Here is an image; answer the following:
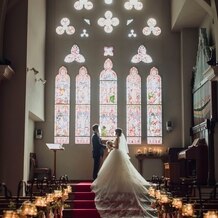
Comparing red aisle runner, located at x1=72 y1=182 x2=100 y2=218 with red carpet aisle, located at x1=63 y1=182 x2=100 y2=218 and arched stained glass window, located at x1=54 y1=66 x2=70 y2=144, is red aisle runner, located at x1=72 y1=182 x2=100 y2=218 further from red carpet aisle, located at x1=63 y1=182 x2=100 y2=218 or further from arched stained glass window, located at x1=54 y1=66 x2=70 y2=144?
arched stained glass window, located at x1=54 y1=66 x2=70 y2=144

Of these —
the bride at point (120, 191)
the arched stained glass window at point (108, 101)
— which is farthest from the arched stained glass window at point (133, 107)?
the bride at point (120, 191)

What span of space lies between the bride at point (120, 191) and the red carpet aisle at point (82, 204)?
24 cm

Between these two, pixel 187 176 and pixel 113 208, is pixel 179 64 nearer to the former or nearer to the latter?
pixel 187 176

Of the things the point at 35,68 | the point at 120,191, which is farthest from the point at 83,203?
the point at 35,68

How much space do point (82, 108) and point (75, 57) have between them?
6.45 feet

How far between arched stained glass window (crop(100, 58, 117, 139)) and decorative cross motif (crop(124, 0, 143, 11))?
87.3 inches

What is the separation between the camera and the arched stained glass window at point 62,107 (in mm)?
17969

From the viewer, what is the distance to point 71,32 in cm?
1842

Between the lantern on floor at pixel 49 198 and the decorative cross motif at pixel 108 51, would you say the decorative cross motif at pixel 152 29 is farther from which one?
the lantern on floor at pixel 49 198

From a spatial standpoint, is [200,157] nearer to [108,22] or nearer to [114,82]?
[114,82]

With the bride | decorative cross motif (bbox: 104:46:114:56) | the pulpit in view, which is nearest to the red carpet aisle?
the bride

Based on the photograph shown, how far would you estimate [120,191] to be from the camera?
12.3 m

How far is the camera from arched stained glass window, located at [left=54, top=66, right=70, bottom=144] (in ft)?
59.0

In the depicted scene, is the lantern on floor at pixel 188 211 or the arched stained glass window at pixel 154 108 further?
the arched stained glass window at pixel 154 108
